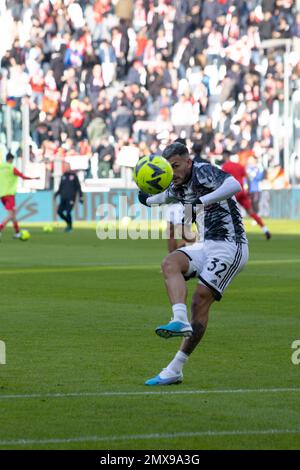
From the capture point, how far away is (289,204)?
158 ft

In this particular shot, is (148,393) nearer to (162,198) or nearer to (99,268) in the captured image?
(162,198)

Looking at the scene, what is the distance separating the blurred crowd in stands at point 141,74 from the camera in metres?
44.4

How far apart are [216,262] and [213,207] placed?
49cm

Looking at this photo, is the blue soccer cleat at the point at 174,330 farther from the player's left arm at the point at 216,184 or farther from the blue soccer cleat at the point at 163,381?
the player's left arm at the point at 216,184

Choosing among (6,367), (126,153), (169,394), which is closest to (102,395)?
(169,394)

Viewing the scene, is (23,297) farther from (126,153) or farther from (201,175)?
(126,153)

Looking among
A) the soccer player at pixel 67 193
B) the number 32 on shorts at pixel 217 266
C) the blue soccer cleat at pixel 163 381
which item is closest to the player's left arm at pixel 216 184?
the number 32 on shorts at pixel 217 266

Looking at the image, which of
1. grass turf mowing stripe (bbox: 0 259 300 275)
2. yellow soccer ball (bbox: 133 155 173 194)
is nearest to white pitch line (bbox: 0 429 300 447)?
yellow soccer ball (bbox: 133 155 173 194)

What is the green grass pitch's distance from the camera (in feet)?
27.5

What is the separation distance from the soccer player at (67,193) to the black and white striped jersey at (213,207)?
28.7 metres

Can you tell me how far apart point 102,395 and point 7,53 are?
35.9 meters

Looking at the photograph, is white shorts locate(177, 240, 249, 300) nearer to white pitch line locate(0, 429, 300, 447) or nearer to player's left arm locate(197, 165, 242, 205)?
player's left arm locate(197, 165, 242, 205)
